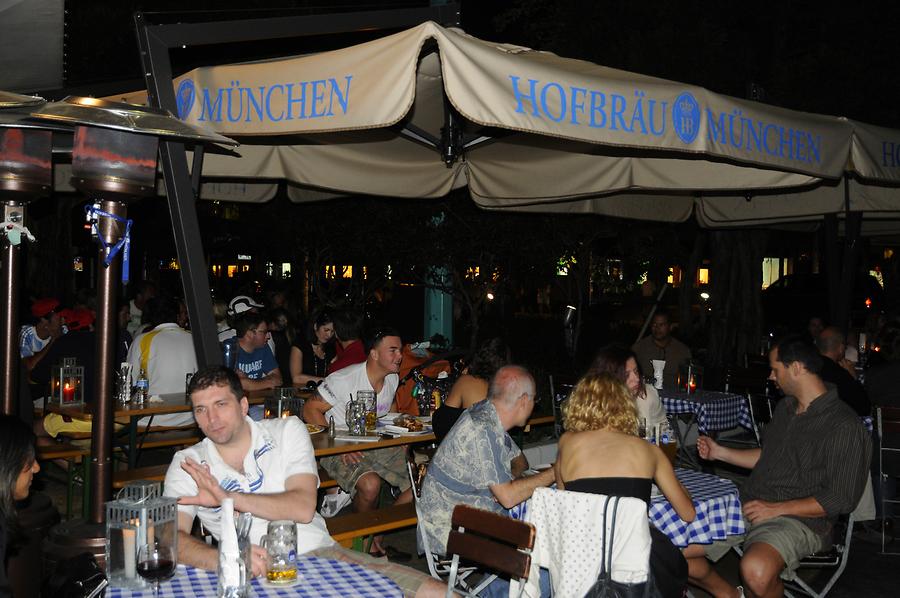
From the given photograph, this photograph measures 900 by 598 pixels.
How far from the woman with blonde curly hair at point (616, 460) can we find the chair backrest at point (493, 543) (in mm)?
564

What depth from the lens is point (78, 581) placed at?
2.76 metres

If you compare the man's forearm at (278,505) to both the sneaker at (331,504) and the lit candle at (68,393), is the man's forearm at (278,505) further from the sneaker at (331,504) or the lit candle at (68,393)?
the lit candle at (68,393)

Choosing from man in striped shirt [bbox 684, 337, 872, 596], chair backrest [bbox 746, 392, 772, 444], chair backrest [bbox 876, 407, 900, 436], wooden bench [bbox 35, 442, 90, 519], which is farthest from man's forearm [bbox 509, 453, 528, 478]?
chair backrest [bbox 746, 392, 772, 444]

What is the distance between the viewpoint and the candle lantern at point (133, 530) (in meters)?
2.92

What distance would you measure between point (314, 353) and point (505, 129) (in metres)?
4.18

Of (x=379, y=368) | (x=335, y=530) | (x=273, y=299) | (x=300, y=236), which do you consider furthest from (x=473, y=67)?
(x=300, y=236)

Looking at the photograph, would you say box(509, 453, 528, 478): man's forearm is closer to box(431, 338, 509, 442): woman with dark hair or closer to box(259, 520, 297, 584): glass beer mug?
box(431, 338, 509, 442): woman with dark hair

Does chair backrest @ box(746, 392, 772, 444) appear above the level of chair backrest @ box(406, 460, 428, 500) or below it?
above

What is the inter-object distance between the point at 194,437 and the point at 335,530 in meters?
2.92

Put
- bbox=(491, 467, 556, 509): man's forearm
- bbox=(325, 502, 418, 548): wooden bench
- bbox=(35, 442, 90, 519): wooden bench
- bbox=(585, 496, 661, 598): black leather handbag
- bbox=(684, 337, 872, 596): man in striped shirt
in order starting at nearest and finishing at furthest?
bbox=(585, 496, 661, 598): black leather handbag
bbox=(491, 467, 556, 509): man's forearm
bbox=(684, 337, 872, 596): man in striped shirt
bbox=(325, 502, 418, 548): wooden bench
bbox=(35, 442, 90, 519): wooden bench

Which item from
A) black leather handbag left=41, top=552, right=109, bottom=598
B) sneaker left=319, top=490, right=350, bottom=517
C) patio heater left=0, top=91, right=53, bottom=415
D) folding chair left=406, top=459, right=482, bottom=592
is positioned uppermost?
patio heater left=0, top=91, right=53, bottom=415

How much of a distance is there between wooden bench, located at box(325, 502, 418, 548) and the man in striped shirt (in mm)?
1640

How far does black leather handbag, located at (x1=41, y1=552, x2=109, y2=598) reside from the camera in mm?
2725

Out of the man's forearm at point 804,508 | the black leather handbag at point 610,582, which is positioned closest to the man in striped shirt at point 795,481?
the man's forearm at point 804,508
